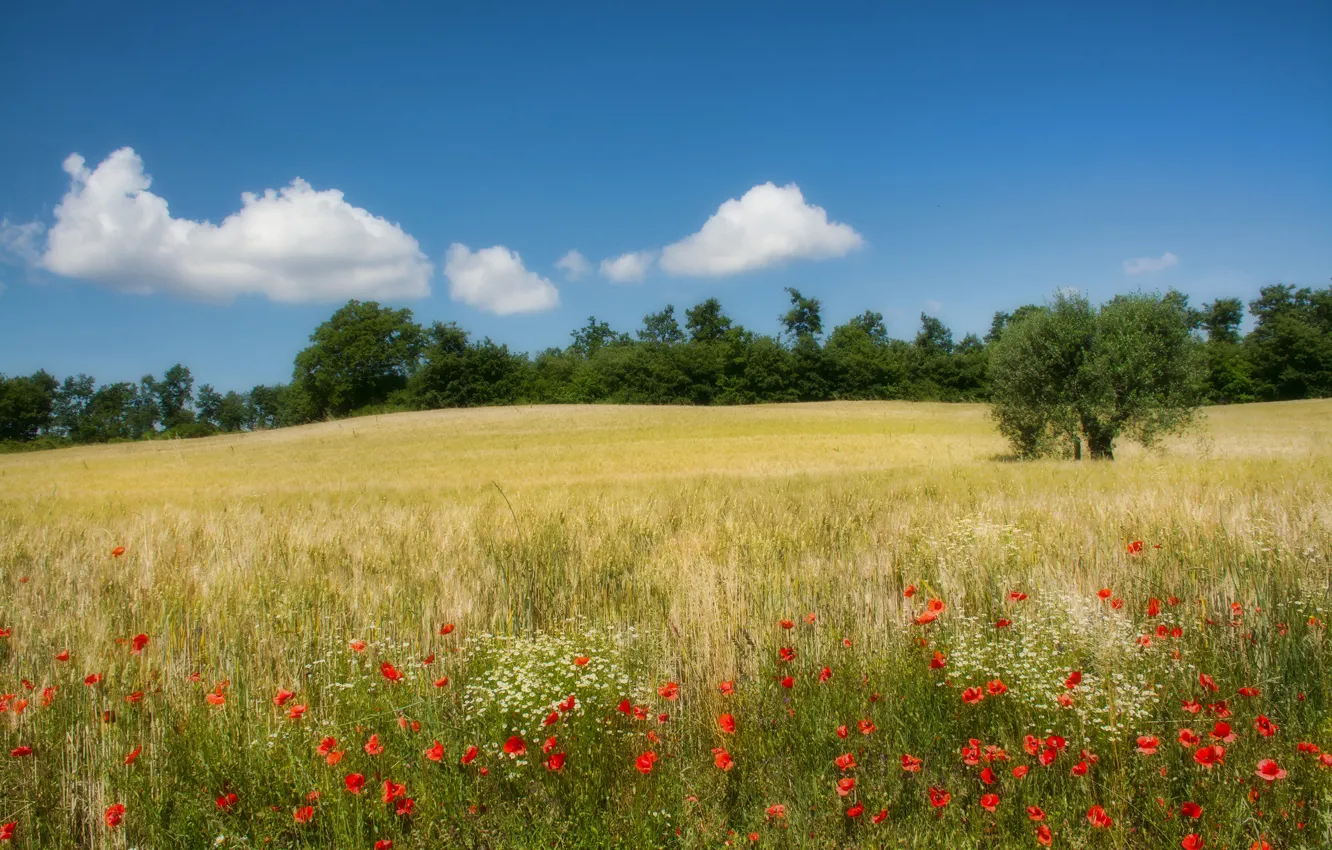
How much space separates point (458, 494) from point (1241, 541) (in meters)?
9.28

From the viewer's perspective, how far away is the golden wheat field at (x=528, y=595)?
8.07 ft

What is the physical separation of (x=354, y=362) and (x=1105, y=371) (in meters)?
85.7

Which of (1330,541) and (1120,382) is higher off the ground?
(1120,382)

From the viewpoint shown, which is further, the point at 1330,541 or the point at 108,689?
the point at 1330,541

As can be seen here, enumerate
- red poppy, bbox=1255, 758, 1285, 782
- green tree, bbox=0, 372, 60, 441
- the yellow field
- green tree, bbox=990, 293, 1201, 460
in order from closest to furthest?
red poppy, bbox=1255, 758, 1285, 782
the yellow field
green tree, bbox=990, 293, 1201, 460
green tree, bbox=0, 372, 60, 441

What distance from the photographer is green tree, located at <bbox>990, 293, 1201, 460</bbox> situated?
59.6 ft

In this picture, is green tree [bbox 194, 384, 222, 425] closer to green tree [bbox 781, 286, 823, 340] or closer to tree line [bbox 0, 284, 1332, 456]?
tree line [bbox 0, 284, 1332, 456]

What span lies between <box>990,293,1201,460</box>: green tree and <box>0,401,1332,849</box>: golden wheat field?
31.3 ft

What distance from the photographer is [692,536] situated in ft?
19.4

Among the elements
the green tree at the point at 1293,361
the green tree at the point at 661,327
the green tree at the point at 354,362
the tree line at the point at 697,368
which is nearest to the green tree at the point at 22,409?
the tree line at the point at 697,368

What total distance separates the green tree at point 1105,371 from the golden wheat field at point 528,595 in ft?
31.3

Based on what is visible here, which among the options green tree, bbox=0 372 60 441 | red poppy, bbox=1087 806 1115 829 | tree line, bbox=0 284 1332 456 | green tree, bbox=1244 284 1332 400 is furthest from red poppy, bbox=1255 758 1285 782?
green tree, bbox=0 372 60 441

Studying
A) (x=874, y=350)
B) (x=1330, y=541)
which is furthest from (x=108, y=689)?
(x=874, y=350)

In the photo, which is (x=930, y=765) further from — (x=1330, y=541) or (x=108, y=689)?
(x=1330, y=541)
